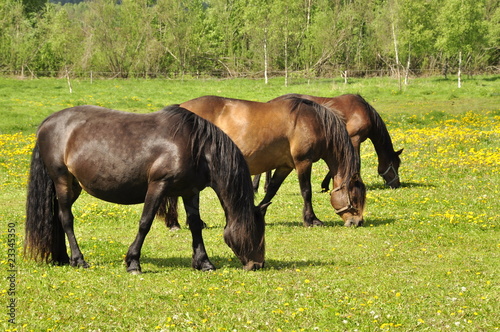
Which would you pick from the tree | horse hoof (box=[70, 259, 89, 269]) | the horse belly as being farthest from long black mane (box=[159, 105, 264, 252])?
the tree

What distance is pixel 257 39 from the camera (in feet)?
214

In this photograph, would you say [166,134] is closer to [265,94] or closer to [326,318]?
[326,318]

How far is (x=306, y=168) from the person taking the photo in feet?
41.9

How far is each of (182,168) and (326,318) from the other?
9.68ft

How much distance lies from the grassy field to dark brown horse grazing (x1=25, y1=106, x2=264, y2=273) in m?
0.41

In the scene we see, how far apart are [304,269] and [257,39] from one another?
58.2 metres

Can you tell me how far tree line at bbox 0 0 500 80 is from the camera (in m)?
59.5

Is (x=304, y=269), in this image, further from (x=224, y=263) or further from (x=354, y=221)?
(x=354, y=221)

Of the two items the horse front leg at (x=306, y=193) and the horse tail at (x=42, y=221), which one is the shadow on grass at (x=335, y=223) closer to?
the horse front leg at (x=306, y=193)

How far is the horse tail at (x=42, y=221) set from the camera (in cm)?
885

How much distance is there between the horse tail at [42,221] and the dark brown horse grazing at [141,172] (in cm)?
1

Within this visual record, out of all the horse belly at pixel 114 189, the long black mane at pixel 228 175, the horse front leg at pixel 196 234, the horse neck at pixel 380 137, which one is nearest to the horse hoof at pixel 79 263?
the horse belly at pixel 114 189

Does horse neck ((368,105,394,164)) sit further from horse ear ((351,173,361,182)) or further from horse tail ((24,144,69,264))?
horse tail ((24,144,69,264))

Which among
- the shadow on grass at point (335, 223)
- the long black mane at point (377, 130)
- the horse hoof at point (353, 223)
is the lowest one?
the shadow on grass at point (335, 223)
